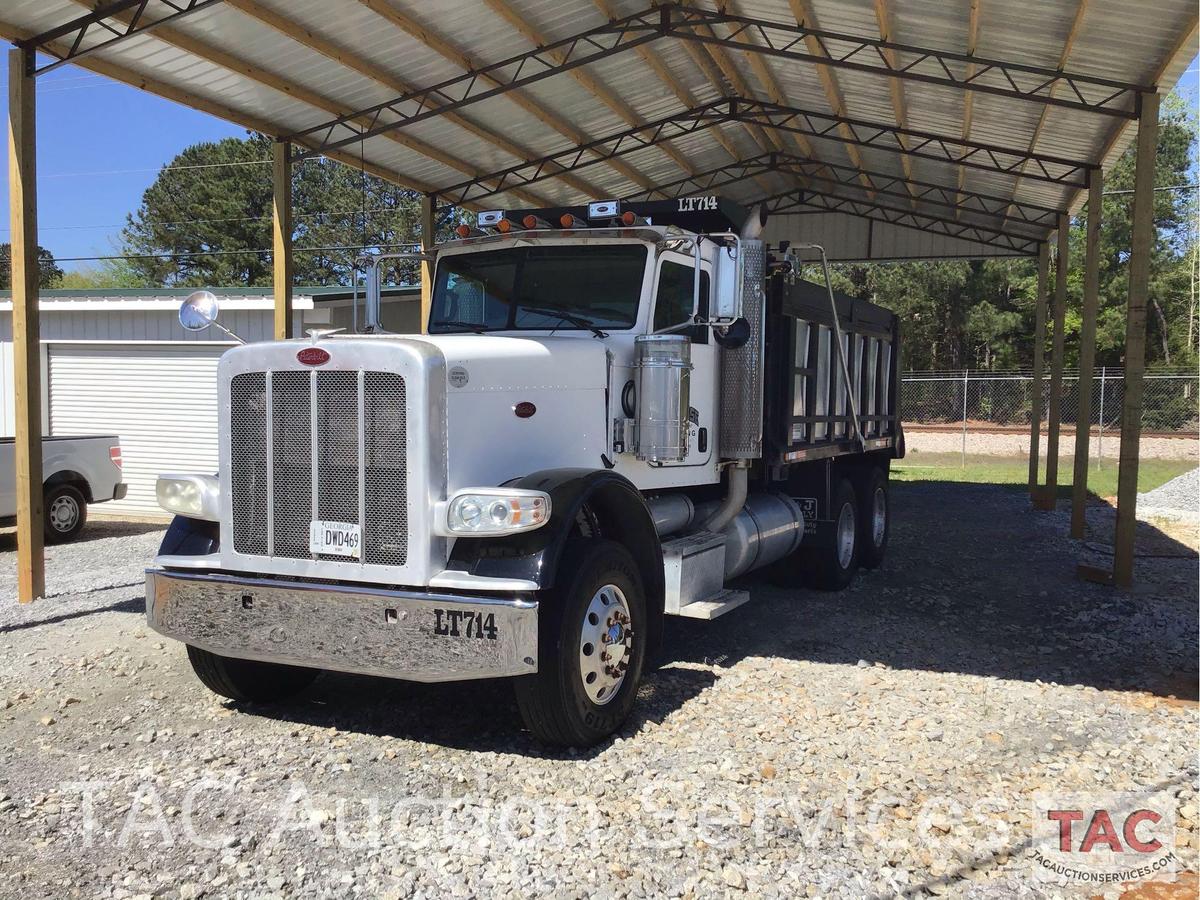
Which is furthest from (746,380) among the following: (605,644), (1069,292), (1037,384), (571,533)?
(1069,292)

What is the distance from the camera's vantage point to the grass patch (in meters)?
22.9

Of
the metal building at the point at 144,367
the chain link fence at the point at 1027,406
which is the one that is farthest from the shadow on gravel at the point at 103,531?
the chain link fence at the point at 1027,406

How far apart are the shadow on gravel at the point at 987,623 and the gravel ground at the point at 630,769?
0.04 metres

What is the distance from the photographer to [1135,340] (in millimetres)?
9758

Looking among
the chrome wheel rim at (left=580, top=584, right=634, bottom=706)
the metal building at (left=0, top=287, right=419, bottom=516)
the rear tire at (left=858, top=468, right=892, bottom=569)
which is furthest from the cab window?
the metal building at (left=0, top=287, right=419, bottom=516)

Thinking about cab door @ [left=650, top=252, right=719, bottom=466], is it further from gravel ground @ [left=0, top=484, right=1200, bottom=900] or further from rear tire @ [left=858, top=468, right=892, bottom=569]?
rear tire @ [left=858, top=468, right=892, bottom=569]

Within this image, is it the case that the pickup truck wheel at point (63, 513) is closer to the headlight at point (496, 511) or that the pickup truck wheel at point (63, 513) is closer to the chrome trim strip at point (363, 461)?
the chrome trim strip at point (363, 461)

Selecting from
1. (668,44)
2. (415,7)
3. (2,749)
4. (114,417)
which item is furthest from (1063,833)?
(114,417)

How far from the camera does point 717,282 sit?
6152 mm

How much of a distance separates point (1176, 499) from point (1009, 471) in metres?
8.56

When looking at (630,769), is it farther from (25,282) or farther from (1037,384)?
(1037,384)

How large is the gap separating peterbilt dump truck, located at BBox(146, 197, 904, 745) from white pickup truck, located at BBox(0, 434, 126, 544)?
290 inches

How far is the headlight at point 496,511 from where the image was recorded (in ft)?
15.6

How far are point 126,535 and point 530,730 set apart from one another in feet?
34.2
